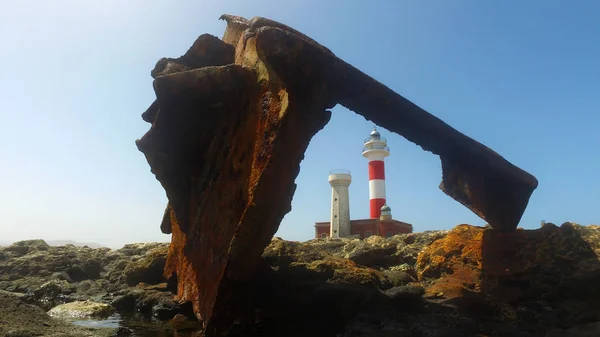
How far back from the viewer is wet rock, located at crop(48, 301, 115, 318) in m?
7.11

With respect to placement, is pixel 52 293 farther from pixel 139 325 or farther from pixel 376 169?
pixel 376 169

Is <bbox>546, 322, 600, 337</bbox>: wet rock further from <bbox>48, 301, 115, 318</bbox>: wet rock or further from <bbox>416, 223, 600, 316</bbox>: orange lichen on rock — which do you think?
<bbox>48, 301, 115, 318</bbox>: wet rock

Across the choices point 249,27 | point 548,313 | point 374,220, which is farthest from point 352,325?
point 374,220

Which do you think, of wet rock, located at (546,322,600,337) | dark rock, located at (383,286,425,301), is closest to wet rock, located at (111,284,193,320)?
dark rock, located at (383,286,425,301)

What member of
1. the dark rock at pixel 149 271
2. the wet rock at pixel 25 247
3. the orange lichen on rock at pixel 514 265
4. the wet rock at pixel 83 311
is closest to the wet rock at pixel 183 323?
the wet rock at pixel 83 311

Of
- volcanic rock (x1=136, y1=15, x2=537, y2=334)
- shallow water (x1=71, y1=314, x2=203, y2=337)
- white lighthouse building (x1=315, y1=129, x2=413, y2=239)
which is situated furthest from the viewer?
white lighthouse building (x1=315, y1=129, x2=413, y2=239)

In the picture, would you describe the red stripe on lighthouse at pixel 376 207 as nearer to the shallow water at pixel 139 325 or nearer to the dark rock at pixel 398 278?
the dark rock at pixel 398 278

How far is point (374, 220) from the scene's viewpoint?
3362 cm

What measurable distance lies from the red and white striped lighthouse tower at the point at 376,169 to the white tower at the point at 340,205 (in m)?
2.21

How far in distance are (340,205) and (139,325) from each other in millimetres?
31055

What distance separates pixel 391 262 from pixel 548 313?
4475 mm

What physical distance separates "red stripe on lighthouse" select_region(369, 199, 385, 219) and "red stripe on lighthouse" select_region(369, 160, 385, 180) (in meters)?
2.96

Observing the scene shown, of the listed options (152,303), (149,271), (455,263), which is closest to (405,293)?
(455,263)

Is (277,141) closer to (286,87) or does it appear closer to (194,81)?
(286,87)
